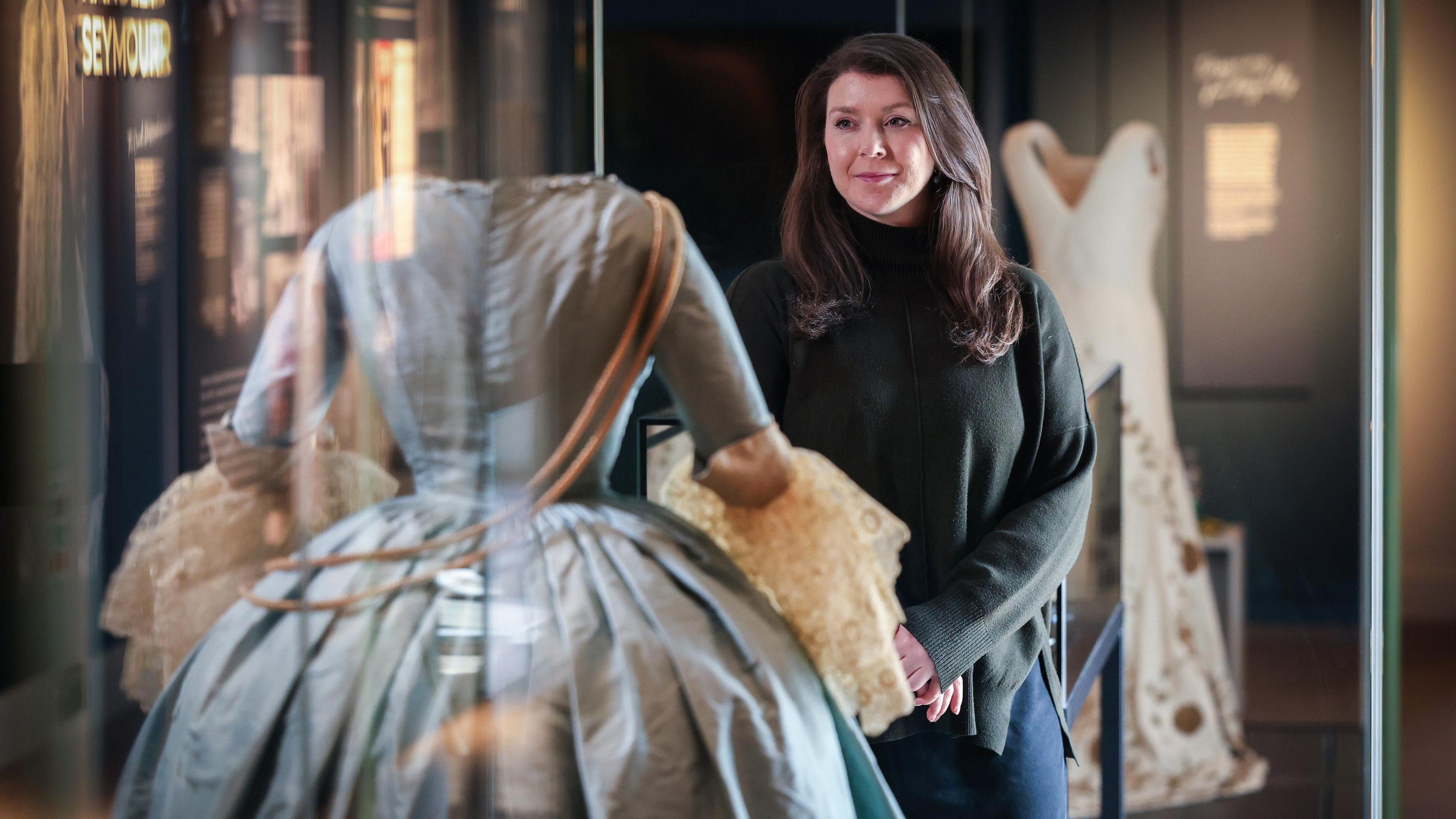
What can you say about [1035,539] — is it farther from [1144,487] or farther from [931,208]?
[1144,487]

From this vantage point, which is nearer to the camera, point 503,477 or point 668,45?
point 503,477

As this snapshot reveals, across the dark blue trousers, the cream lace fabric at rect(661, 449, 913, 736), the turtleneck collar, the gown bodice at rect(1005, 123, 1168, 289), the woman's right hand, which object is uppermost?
the gown bodice at rect(1005, 123, 1168, 289)

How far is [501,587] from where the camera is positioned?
90 centimetres

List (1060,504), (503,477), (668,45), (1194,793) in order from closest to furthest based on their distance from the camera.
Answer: (503,477), (668,45), (1060,504), (1194,793)

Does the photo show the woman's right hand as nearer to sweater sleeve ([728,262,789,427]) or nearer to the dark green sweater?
the dark green sweater

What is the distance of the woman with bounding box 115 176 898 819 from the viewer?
0.86 meters

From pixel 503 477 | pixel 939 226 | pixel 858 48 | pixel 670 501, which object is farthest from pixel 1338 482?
pixel 503 477

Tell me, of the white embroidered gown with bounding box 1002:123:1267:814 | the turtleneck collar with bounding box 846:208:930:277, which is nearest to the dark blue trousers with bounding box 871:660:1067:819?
the turtleneck collar with bounding box 846:208:930:277

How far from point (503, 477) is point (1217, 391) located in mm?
1437

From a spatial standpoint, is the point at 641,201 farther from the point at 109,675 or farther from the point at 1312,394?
the point at 1312,394

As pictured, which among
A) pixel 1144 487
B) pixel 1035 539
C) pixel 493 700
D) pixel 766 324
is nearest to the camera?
pixel 493 700

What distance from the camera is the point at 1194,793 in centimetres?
238

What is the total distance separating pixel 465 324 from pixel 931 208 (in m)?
0.44

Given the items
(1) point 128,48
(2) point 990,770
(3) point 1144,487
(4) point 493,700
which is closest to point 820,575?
(4) point 493,700
